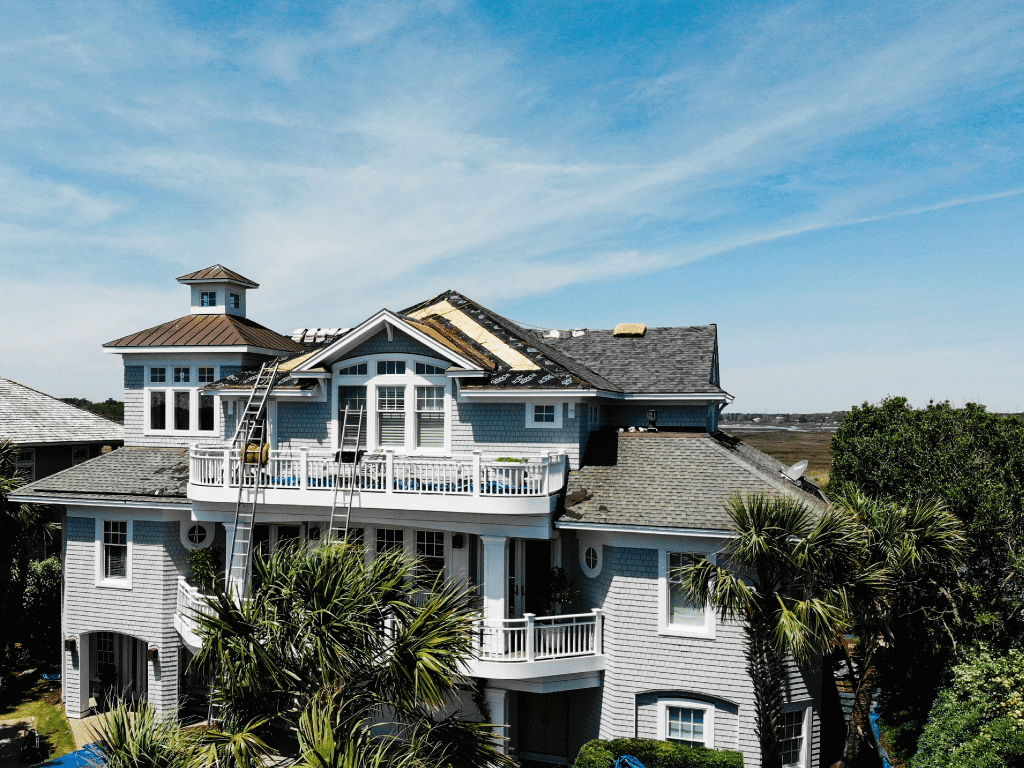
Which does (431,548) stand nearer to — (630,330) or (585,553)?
(585,553)

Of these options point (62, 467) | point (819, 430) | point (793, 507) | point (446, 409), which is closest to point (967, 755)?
point (793, 507)

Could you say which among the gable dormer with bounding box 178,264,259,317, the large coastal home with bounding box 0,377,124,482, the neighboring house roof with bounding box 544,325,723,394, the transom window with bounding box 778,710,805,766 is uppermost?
the gable dormer with bounding box 178,264,259,317

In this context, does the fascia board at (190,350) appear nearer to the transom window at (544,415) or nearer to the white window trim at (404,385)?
the white window trim at (404,385)

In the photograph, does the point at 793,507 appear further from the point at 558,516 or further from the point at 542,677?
the point at 542,677

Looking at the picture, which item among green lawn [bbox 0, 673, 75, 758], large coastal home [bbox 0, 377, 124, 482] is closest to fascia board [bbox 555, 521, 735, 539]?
green lawn [bbox 0, 673, 75, 758]

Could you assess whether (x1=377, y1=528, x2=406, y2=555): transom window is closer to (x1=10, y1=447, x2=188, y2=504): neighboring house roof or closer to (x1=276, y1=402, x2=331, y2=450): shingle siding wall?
(x1=276, y1=402, x2=331, y2=450): shingle siding wall

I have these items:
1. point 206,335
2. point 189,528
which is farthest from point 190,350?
point 189,528

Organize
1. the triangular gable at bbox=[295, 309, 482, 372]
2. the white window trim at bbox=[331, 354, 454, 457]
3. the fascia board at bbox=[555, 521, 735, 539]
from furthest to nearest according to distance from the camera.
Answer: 1. the white window trim at bbox=[331, 354, 454, 457]
2. the triangular gable at bbox=[295, 309, 482, 372]
3. the fascia board at bbox=[555, 521, 735, 539]
